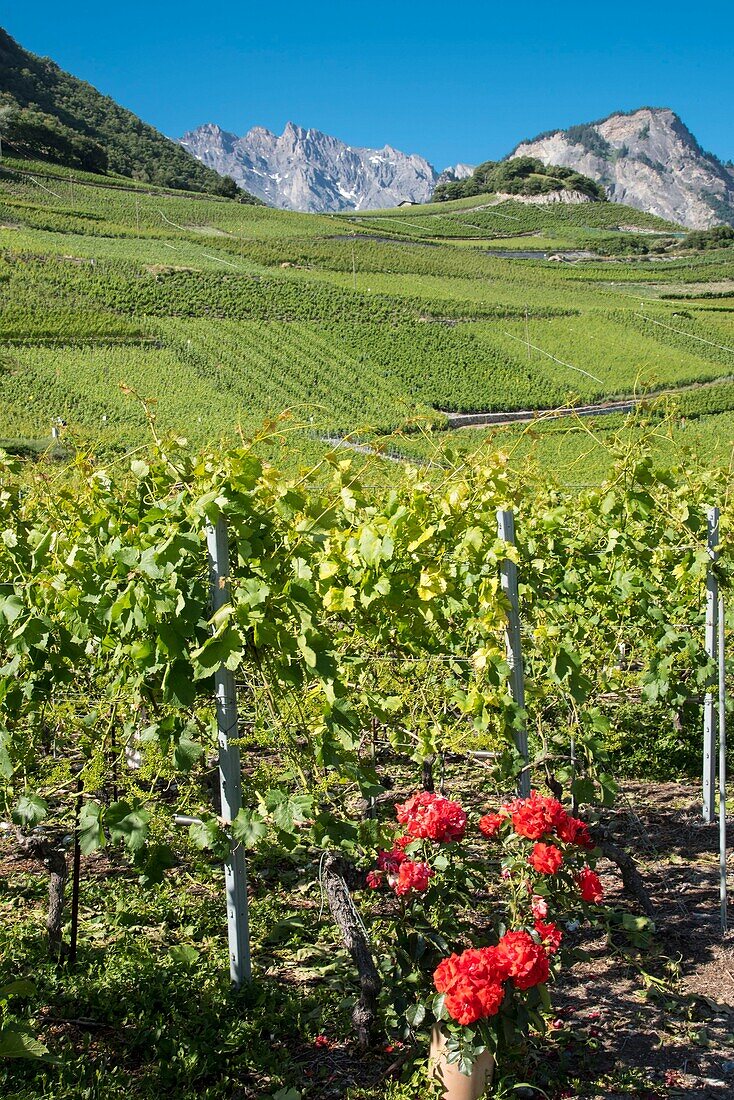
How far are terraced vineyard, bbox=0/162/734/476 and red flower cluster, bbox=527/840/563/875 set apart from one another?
13.1 m

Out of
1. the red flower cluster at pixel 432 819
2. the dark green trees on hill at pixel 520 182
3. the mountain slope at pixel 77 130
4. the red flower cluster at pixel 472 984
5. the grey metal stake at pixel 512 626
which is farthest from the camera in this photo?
the dark green trees on hill at pixel 520 182

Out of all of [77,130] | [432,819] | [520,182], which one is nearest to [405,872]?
[432,819]

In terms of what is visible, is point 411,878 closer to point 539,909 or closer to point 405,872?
point 405,872

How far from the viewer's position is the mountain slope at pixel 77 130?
6219 centimetres

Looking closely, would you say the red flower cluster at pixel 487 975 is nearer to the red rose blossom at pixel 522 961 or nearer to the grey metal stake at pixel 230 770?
the red rose blossom at pixel 522 961

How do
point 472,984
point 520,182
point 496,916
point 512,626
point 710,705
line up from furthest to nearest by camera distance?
point 520,182, point 710,705, point 512,626, point 496,916, point 472,984

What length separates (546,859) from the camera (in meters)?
2.60

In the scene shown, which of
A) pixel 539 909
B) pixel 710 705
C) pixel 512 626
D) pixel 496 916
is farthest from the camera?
pixel 710 705

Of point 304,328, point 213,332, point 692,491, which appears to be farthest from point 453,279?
point 692,491

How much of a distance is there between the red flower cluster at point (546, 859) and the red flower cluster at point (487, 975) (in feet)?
0.87

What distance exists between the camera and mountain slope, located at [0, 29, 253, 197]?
6219 cm

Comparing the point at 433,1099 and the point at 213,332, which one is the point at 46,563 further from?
the point at 213,332

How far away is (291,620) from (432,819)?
1.11 m

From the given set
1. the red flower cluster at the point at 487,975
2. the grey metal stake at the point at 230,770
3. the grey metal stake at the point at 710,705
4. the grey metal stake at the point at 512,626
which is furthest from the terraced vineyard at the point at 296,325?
the red flower cluster at the point at 487,975
